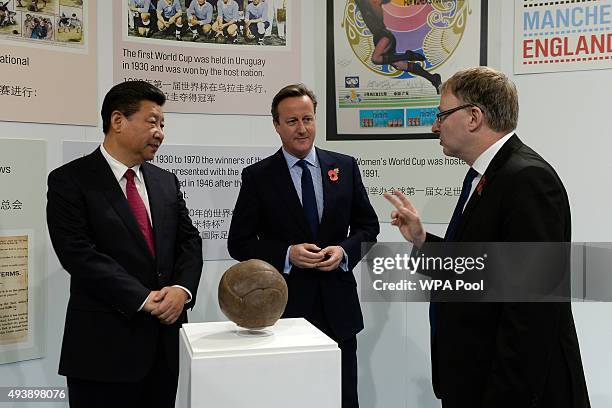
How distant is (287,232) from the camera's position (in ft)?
8.95

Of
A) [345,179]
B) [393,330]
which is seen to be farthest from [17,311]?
[393,330]

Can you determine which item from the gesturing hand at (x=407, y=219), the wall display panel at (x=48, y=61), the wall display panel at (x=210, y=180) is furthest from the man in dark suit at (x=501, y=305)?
the wall display panel at (x=48, y=61)

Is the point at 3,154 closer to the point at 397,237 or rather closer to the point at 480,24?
the point at 397,237

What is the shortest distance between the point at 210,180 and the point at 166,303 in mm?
1262

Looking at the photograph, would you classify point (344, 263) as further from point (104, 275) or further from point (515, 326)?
point (515, 326)

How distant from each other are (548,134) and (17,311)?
110 inches

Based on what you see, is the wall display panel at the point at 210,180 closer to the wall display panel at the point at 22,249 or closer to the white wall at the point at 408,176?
the white wall at the point at 408,176

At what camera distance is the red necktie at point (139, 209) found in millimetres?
2367

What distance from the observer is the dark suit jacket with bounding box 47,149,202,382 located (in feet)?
7.27

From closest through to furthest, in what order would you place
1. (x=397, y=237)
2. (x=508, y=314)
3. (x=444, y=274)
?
(x=508, y=314) → (x=444, y=274) → (x=397, y=237)

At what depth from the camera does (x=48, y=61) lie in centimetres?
301

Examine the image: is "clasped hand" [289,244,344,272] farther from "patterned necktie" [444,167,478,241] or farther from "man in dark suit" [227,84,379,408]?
"patterned necktie" [444,167,478,241]

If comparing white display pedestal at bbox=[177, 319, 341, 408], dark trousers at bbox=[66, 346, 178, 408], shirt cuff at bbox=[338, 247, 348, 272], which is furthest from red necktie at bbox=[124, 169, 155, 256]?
shirt cuff at bbox=[338, 247, 348, 272]

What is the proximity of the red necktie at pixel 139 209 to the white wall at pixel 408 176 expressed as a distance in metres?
0.84
